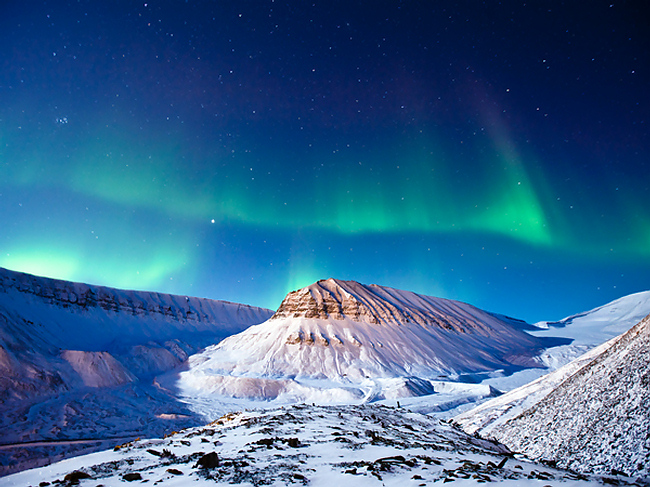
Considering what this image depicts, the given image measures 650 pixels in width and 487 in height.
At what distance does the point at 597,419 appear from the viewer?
9062 millimetres

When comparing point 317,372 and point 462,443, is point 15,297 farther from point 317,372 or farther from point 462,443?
point 462,443

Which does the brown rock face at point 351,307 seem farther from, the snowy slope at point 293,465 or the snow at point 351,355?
the snowy slope at point 293,465

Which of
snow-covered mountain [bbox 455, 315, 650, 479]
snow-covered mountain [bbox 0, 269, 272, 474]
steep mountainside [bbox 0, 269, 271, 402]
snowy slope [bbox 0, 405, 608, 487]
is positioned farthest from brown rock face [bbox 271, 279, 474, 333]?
snowy slope [bbox 0, 405, 608, 487]

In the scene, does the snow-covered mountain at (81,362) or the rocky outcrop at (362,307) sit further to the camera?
the rocky outcrop at (362,307)

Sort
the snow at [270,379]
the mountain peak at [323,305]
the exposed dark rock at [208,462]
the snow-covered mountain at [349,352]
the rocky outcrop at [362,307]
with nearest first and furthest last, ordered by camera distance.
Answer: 1. the exposed dark rock at [208,462]
2. the snow at [270,379]
3. the snow-covered mountain at [349,352]
4. the mountain peak at [323,305]
5. the rocky outcrop at [362,307]

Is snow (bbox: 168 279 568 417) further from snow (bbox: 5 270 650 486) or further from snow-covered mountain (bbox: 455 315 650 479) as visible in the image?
snow-covered mountain (bbox: 455 315 650 479)

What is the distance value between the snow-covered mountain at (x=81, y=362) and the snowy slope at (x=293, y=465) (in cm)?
1845

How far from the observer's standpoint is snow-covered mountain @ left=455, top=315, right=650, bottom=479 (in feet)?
25.4

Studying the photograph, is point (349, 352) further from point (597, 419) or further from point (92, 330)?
point (92, 330)

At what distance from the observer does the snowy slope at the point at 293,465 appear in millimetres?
5449

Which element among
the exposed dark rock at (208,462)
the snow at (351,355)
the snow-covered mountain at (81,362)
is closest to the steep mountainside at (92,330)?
the snow-covered mountain at (81,362)

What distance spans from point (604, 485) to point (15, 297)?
90.6m

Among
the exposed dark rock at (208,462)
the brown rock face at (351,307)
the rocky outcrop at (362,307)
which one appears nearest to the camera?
the exposed dark rock at (208,462)

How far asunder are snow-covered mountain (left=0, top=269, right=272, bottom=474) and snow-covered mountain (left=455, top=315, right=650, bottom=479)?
85.9ft
